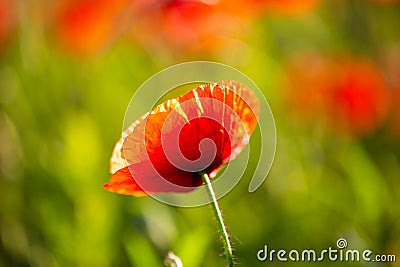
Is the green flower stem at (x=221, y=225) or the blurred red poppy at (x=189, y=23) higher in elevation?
the blurred red poppy at (x=189, y=23)

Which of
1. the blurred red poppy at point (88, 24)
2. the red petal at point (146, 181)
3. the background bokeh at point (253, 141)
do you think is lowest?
the red petal at point (146, 181)

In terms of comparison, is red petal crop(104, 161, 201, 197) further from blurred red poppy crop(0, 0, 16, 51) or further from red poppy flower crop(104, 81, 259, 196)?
blurred red poppy crop(0, 0, 16, 51)

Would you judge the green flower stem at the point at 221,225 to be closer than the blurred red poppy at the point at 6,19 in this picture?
Yes

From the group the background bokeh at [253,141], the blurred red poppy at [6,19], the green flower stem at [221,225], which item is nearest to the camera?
the green flower stem at [221,225]

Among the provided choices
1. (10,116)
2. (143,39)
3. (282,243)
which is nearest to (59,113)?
(10,116)

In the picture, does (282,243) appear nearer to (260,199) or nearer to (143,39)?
(260,199)

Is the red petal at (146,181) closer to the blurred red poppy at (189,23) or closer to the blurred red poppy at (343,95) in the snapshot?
the blurred red poppy at (189,23)

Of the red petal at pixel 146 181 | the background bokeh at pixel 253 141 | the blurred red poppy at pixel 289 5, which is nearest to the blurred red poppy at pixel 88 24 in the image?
the background bokeh at pixel 253 141

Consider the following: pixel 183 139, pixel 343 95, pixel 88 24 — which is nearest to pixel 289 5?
pixel 343 95
